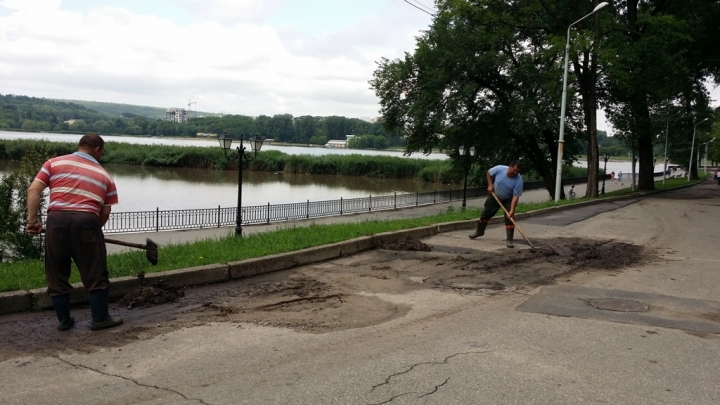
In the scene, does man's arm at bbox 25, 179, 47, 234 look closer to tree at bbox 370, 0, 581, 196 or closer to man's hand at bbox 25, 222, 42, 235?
man's hand at bbox 25, 222, 42, 235

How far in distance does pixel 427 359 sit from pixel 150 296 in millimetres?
3619

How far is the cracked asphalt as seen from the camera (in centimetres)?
430

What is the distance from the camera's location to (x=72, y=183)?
18.7 feet

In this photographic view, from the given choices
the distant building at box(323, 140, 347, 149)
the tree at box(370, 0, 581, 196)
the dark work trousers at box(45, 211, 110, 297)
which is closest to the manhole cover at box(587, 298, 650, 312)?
the dark work trousers at box(45, 211, 110, 297)

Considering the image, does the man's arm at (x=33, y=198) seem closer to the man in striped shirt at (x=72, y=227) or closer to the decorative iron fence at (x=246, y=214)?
the man in striped shirt at (x=72, y=227)

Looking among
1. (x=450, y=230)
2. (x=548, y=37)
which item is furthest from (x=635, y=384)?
(x=548, y=37)

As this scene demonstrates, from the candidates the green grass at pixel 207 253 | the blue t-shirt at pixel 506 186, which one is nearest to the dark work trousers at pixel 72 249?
the green grass at pixel 207 253

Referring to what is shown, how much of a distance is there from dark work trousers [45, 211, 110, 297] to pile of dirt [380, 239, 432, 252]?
642 centimetres

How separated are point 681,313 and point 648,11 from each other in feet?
113

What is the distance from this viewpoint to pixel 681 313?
6.98 metres

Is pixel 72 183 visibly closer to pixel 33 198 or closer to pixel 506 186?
pixel 33 198

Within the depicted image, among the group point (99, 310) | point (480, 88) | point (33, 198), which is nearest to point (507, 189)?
point (99, 310)

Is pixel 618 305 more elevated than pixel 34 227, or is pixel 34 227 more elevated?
pixel 34 227

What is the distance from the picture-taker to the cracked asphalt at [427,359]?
4297 millimetres
